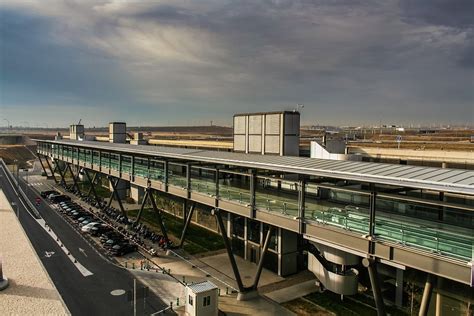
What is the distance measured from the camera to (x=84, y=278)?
Answer: 27906mm

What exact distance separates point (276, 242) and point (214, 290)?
29.4ft

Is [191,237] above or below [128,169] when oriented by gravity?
below

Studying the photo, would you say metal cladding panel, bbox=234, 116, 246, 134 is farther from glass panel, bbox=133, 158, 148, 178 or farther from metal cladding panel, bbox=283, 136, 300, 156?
glass panel, bbox=133, 158, 148, 178

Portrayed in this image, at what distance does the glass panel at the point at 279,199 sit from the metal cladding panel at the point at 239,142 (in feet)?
36.1

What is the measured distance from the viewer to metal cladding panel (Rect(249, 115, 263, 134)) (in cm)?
3594

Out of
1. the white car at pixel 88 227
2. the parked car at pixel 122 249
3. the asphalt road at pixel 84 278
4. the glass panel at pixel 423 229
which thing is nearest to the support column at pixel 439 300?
the glass panel at pixel 423 229

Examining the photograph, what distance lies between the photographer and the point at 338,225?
17.3 m

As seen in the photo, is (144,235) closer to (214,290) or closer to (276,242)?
(276,242)

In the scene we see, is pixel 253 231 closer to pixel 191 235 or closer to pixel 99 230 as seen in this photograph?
pixel 191 235

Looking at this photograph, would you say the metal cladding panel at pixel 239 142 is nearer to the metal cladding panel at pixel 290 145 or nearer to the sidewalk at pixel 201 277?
the metal cladding panel at pixel 290 145

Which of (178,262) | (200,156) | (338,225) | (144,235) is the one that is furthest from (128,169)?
(338,225)

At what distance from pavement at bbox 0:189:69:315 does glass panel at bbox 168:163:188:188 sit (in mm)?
11770

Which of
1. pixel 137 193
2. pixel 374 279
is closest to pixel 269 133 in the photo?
pixel 374 279

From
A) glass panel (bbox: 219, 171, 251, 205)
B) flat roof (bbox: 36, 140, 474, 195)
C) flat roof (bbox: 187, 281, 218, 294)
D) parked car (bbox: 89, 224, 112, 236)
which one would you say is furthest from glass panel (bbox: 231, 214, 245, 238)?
parked car (bbox: 89, 224, 112, 236)
